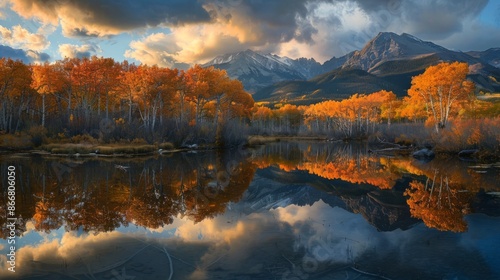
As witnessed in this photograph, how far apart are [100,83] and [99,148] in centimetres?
2387

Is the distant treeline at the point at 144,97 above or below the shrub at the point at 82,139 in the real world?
above

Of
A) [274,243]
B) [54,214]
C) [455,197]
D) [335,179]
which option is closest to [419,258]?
[274,243]

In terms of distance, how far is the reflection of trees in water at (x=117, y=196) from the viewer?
957cm

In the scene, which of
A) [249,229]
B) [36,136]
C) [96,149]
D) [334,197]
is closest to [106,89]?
[36,136]

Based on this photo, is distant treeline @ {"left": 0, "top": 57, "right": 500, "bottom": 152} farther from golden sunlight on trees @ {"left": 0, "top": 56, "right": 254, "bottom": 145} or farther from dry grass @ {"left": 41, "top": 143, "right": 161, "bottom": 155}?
dry grass @ {"left": 41, "top": 143, "right": 161, "bottom": 155}

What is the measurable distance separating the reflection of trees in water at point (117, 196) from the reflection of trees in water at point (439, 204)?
6.33 m

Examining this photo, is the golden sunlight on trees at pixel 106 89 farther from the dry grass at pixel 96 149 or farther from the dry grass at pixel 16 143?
the dry grass at pixel 96 149

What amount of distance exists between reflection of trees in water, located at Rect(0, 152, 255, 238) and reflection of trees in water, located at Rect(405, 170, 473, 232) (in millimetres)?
6330

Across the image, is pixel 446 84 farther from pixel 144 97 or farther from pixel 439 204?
pixel 144 97

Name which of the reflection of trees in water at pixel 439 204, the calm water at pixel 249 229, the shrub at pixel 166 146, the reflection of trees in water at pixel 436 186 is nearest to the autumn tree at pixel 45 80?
the shrub at pixel 166 146

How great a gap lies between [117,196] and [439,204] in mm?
11455

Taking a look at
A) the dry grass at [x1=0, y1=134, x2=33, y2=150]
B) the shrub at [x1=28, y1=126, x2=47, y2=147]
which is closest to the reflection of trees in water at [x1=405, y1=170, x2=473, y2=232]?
the shrub at [x1=28, y1=126, x2=47, y2=147]

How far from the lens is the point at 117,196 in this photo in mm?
12492

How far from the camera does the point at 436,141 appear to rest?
110 feet
